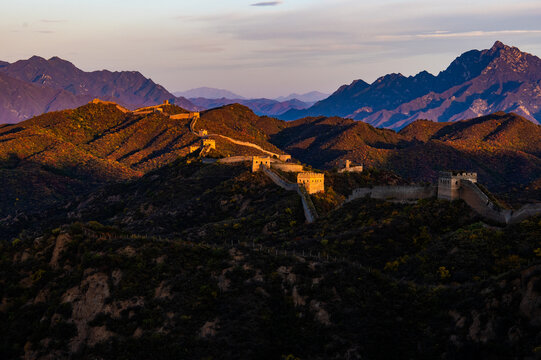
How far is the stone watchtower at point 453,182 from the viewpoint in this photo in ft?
213

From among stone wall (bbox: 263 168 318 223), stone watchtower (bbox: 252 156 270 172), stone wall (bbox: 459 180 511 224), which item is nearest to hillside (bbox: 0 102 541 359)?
stone wall (bbox: 459 180 511 224)

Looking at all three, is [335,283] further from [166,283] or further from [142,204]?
[142,204]

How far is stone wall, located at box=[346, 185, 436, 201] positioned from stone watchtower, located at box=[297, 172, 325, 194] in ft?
54.0

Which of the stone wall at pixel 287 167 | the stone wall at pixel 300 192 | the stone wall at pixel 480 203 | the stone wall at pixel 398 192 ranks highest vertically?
the stone wall at pixel 480 203

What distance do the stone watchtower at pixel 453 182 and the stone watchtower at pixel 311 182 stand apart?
37.1m

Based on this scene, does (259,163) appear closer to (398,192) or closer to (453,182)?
(398,192)

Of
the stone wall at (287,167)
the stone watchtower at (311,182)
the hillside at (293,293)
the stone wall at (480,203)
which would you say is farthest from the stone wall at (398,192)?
the stone wall at (287,167)

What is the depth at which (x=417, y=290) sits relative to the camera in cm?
4847

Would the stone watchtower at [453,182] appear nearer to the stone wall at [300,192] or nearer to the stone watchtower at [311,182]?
the stone wall at [300,192]

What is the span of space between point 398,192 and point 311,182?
28.4 meters

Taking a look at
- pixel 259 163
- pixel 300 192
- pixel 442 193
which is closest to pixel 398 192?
pixel 442 193

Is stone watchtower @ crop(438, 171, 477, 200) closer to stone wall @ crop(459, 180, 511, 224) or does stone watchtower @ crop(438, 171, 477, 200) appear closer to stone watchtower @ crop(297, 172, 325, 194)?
stone wall @ crop(459, 180, 511, 224)

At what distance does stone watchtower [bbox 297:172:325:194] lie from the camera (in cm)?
10194

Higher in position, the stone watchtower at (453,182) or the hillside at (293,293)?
the stone watchtower at (453,182)
